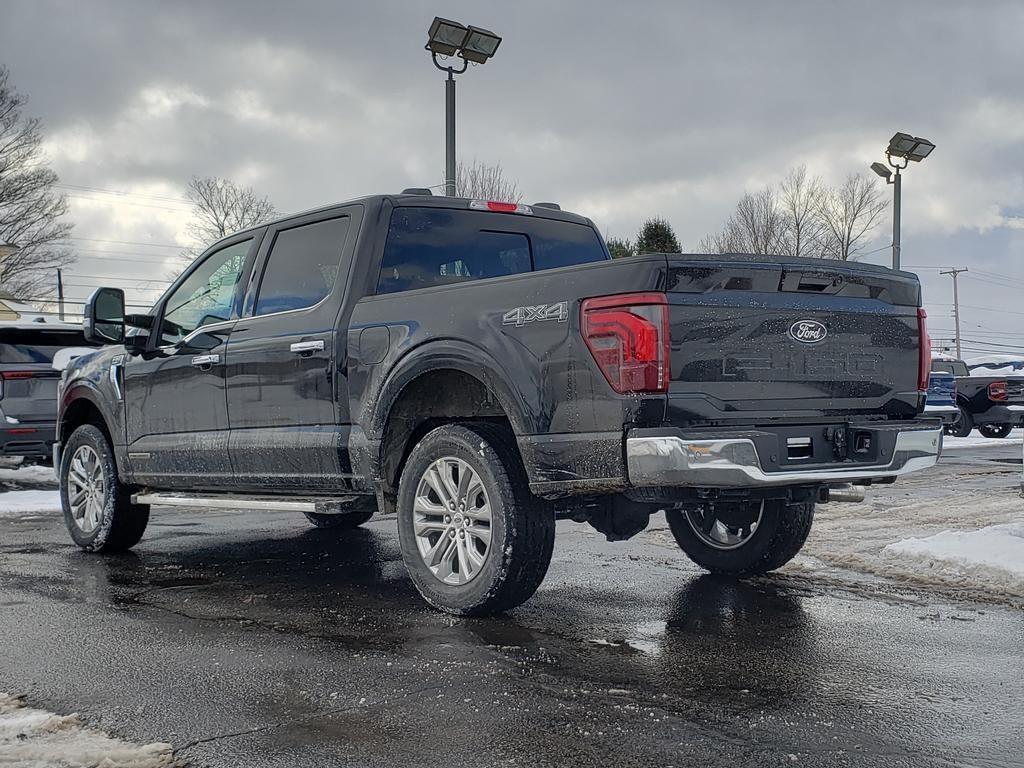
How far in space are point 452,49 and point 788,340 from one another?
36.7 ft

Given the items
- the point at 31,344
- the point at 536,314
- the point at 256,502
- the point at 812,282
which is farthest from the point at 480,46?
the point at 536,314

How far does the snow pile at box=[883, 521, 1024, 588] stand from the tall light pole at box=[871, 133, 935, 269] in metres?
18.9

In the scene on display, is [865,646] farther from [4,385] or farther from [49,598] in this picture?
[4,385]

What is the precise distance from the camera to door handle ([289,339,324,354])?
18.5ft

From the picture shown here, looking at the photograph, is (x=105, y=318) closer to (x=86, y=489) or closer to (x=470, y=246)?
(x=86, y=489)

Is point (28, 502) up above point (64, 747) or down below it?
below

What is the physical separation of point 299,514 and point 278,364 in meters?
3.80

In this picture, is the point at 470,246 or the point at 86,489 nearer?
the point at 470,246

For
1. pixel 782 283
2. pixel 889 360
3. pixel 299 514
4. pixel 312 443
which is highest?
pixel 782 283

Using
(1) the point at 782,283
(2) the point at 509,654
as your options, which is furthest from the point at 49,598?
(1) the point at 782,283

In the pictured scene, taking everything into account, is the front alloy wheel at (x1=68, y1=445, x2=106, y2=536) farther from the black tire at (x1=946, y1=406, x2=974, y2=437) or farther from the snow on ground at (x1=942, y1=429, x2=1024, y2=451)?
the black tire at (x1=946, y1=406, x2=974, y2=437)

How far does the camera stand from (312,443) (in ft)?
18.7

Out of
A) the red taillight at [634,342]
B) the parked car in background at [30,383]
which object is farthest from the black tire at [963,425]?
the red taillight at [634,342]

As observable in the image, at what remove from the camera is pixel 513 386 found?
468cm
